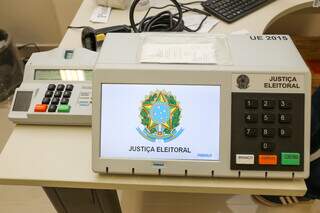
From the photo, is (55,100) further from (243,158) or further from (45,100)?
(243,158)

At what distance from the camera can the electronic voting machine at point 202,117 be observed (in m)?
0.60

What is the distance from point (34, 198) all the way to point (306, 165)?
4.20 ft

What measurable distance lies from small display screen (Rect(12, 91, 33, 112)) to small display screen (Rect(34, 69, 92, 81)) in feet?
0.15

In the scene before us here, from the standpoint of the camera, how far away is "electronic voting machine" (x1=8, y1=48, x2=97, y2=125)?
2.43ft

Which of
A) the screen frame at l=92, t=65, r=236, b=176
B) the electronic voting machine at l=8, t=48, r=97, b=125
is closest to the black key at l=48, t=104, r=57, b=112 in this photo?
the electronic voting machine at l=8, t=48, r=97, b=125

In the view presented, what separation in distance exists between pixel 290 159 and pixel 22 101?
1.86ft

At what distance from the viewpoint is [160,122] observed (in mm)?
620

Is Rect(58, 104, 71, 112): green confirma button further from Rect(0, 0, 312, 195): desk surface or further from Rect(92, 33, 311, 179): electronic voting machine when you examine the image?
Rect(92, 33, 311, 179): electronic voting machine

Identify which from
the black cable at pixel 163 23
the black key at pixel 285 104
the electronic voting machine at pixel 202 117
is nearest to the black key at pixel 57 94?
the electronic voting machine at pixel 202 117

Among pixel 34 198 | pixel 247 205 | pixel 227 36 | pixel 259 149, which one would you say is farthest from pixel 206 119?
pixel 34 198

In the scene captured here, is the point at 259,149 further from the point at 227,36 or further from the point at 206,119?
the point at 227,36

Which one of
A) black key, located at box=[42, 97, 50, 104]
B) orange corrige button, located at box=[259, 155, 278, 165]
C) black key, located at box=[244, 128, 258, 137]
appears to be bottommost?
A: orange corrige button, located at box=[259, 155, 278, 165]

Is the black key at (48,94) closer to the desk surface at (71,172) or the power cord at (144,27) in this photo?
the desk surface at (71,172)

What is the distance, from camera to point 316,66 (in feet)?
6.37
